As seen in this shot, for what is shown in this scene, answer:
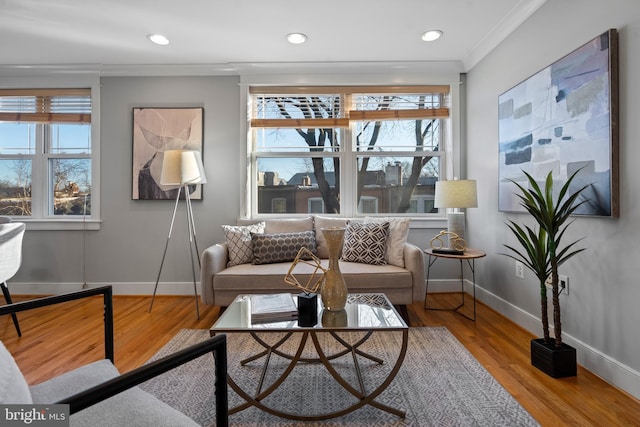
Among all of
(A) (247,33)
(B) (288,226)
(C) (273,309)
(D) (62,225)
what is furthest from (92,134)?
(C) (273,309)

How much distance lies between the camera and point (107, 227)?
371cm

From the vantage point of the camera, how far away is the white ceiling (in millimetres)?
2607

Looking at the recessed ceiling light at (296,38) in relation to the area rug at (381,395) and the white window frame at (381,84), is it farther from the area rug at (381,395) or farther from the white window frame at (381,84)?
the area rug at (381,395)

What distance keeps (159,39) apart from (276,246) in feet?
6.90

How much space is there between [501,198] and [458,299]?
3.64 ft

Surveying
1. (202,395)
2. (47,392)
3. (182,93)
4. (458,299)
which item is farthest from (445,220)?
(47,392)

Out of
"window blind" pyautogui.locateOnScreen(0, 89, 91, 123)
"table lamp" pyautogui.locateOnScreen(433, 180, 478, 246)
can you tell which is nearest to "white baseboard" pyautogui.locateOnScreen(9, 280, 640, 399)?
"table lamp" pyautogui.locateOnScreen(433, 180, 478, 246)

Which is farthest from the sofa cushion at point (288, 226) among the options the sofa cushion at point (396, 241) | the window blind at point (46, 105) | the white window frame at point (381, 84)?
the window blind at point (46, 105)

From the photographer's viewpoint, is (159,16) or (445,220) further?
(445,220)

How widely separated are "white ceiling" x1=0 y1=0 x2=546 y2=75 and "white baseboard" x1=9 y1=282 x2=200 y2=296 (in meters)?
2.23

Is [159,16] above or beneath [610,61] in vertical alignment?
above

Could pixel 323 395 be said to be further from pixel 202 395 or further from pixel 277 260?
pixel 277 260

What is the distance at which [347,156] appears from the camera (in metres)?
3.78

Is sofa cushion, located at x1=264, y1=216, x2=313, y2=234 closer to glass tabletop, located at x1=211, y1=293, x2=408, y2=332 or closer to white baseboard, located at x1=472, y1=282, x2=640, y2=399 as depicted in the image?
glass tabletop, located at x1=211, y1=293, x2=408, y2=332
